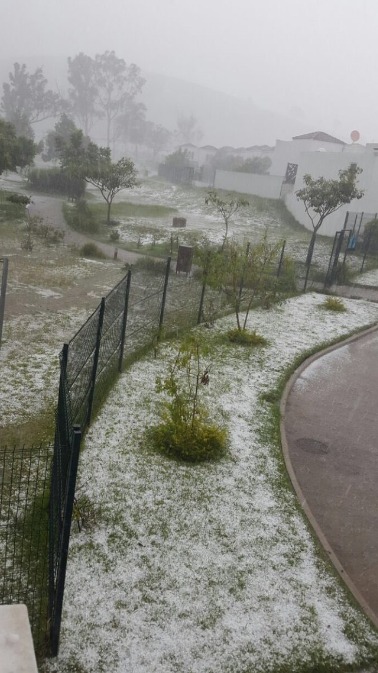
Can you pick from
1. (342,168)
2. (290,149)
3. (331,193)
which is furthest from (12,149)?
(290,149)

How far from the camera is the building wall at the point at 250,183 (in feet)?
159

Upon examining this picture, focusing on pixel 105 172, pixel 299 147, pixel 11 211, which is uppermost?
pixel 299 147

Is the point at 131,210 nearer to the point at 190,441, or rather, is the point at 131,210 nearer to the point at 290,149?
the point at 190,441

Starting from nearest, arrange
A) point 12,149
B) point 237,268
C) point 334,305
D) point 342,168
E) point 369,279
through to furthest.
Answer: point 237,268 → point 334,305 → point 369,279 → point 12,149 → point 342,168

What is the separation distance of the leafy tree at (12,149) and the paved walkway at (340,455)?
24.5 meters

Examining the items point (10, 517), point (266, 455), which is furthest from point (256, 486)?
point (10, 517)

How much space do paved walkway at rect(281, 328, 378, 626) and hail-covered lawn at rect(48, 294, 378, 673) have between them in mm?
304

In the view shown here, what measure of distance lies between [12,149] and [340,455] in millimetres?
29541

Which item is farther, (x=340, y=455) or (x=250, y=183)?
(x=250, y=183)

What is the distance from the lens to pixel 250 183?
51125 mm

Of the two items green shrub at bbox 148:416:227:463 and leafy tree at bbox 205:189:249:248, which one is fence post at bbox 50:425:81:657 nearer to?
green shrub at bbox 148:416:227:463

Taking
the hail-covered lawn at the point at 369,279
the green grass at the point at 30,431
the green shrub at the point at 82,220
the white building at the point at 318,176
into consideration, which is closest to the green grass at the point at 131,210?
the green shrub at the point at 82,220

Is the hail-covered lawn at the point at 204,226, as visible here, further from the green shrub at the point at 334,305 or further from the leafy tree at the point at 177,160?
the leafy tree at the point at 177,160

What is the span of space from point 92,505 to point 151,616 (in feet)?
6.08
